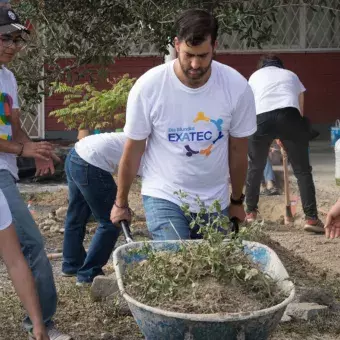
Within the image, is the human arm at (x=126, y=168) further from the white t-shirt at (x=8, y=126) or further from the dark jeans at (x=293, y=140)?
the dark jeans at (x=293, y=140)

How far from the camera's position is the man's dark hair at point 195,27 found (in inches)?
188

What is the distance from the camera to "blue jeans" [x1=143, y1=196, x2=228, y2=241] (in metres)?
4.87

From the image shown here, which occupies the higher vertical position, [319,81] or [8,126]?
[8,126]

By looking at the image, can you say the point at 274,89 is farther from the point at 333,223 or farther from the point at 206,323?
the point at 206,323

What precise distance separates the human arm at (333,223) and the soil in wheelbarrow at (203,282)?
0.85 meters

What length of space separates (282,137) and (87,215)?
3.41 metres

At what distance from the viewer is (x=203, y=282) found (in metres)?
4.05

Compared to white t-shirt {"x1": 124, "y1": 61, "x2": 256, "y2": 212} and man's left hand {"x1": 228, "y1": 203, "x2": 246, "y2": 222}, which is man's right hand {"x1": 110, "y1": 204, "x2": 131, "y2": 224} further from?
man's left hand {"x1": 228, "y1": 203, "x2": 246, "y2": 222}

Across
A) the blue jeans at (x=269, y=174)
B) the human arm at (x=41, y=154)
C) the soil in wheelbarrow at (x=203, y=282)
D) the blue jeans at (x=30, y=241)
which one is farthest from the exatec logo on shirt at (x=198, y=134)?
the blue jeans at (x=269, y=174)

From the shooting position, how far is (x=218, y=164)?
5.03m

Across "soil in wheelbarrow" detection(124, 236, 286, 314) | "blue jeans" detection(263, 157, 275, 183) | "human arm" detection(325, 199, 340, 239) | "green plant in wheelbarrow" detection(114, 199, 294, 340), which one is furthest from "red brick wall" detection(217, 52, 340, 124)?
"soil in wheelbarrow" detection(124, 236, 286, 314)

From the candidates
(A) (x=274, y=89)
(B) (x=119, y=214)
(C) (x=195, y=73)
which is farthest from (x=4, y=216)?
(A) (x=274, y=89)

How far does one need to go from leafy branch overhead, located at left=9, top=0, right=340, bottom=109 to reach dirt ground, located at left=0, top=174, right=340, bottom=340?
171 cm

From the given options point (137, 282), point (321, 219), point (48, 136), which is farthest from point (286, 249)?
point (48, 136)
